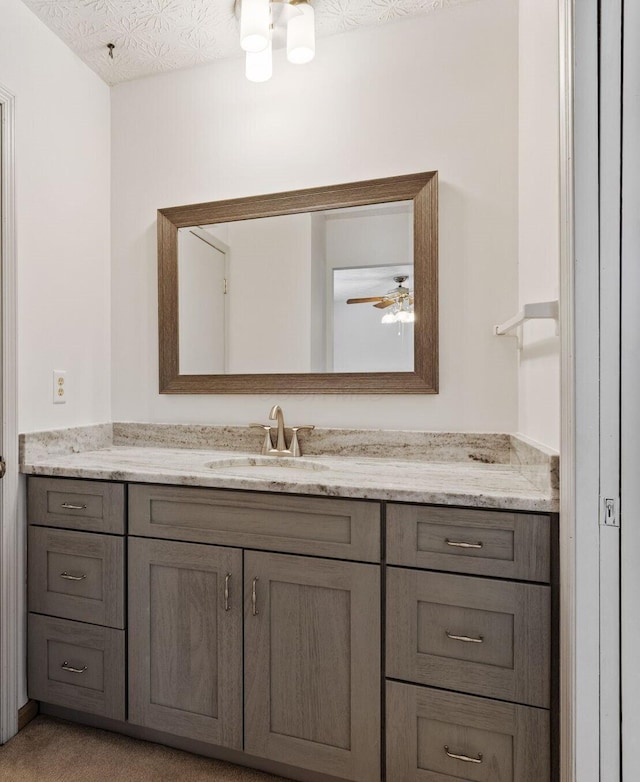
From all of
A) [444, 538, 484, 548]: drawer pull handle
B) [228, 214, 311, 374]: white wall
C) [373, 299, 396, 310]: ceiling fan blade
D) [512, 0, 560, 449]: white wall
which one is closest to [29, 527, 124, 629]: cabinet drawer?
[228, 214, 311, 374]: white wall

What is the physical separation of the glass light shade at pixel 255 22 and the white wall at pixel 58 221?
30.1 inches

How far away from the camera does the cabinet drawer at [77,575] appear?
1.49 meters

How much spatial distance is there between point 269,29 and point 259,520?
1621mm

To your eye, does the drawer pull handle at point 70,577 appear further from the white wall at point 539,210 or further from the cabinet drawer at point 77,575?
the white wall at point 539,210

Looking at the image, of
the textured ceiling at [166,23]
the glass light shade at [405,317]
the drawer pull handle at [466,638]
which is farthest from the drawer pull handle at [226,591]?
the textured ceiling at [166,23]

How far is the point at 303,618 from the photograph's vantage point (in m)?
1.30

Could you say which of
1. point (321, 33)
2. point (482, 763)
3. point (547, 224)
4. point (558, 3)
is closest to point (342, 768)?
point (482, 763)

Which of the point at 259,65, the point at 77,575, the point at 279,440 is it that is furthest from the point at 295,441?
the point at 259,65

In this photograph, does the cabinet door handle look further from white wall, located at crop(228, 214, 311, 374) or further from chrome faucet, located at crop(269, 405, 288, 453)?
white wall, located at crop(228, 214, 311, 374)

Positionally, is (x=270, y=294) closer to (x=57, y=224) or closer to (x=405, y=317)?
(x=405, y=317)

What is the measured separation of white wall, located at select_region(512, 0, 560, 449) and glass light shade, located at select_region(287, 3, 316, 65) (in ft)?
2.32

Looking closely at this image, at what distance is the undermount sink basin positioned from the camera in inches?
67.4

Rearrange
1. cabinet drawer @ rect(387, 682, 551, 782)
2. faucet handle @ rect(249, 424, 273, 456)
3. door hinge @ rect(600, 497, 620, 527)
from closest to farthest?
1. door hinge @ rect(600, 497, 620, 527)
2. cabinet drawer @ rect(387, 682, 551, 782)
3. faucet handle @ rect(249, 424, 273, 456)

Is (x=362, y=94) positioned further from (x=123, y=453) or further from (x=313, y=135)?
(x=123, y=453)
